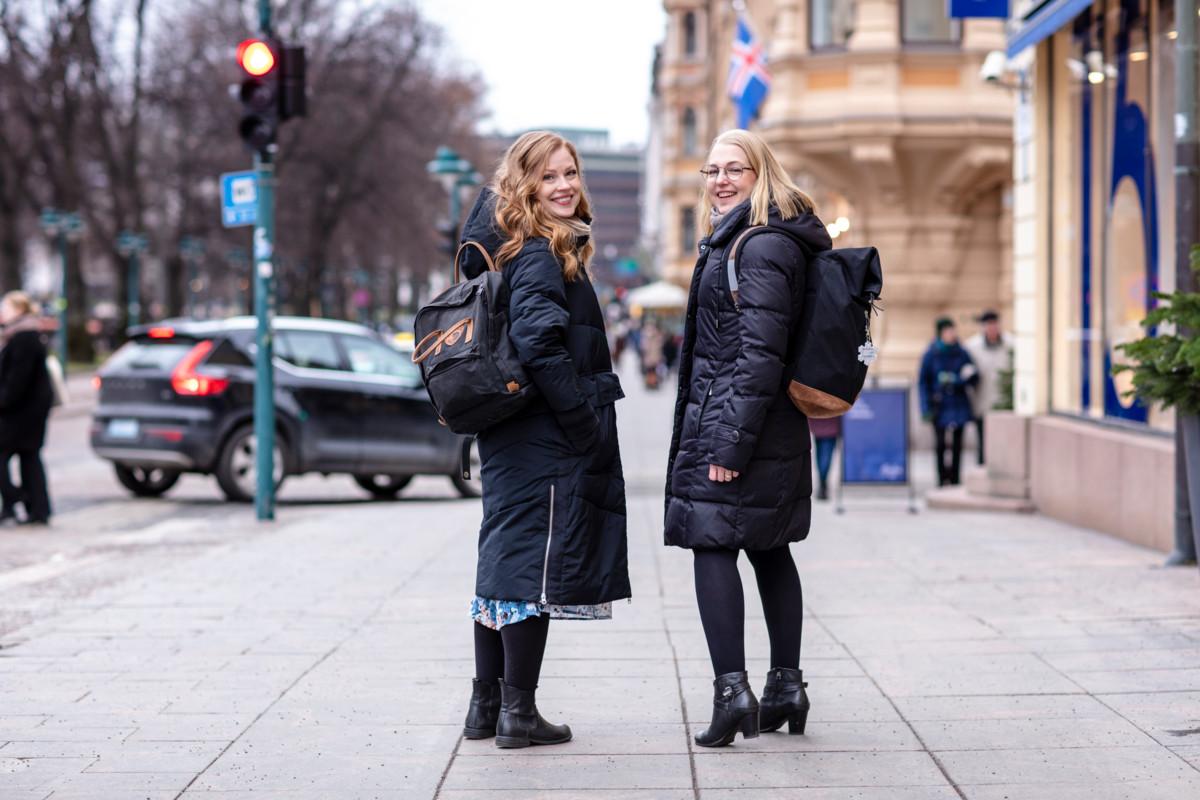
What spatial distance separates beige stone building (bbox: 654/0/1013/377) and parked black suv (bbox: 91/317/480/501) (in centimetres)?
727

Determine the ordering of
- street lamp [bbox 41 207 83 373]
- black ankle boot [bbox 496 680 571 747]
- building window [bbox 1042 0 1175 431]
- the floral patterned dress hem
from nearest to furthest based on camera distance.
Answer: the floral patterned dress hem < black ankle boot [bbox 496 680 571 747] < building window [bbox 1042 0 1175 431] < street lamp [bbox 41 207 83 373]

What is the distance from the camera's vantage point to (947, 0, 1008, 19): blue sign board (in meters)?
12.6

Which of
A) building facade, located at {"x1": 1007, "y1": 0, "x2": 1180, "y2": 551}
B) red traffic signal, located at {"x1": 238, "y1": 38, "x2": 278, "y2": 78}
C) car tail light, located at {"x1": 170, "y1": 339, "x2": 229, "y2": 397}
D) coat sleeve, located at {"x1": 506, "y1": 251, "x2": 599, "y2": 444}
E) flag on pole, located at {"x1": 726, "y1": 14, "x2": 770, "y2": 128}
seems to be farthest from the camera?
flag on pole, located at {"x1": 726, "y1": 14, "x2": 770, "y2": 128}

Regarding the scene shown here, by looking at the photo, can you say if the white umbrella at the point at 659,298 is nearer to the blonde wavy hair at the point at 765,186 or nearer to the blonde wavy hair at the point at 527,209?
the blonde wavy hair at the point at 765,186

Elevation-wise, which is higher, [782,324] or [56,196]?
[56,196]

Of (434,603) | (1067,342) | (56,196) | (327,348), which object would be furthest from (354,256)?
(434,603)

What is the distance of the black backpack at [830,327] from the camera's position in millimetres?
5156

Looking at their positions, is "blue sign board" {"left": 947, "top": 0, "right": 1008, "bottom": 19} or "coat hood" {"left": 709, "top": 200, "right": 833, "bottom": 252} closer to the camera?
"coat hood" {"left": 709, "top": 200, "right": 833, "bottom": 252}

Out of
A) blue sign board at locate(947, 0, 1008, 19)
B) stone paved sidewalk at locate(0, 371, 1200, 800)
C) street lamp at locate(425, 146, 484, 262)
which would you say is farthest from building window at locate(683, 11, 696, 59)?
stone paved sidewalk at locate(0, 371, 1200, 800)

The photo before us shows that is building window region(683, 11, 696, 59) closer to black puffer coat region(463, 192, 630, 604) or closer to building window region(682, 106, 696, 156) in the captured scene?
building window region(682, 106, 696, 156)

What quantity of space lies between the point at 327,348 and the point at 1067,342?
6366 mm

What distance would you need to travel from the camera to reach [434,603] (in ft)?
27.6

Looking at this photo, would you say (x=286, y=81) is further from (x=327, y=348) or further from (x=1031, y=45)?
(x=1031, y=45)

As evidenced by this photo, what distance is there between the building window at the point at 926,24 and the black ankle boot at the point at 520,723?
1694cm
